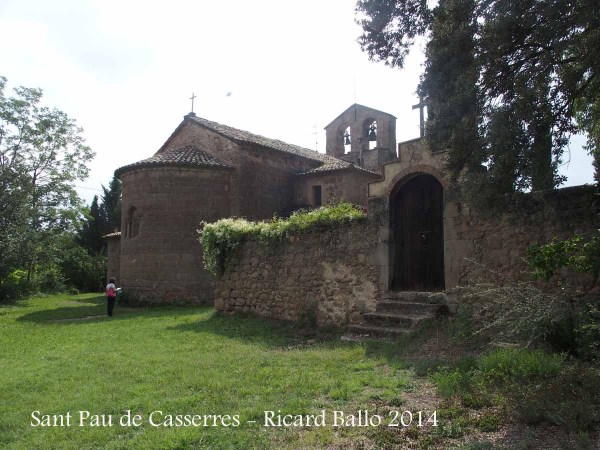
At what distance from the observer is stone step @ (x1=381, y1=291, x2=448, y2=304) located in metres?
8.38

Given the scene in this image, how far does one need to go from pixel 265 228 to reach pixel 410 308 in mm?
4483

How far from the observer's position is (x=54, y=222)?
27953 mm

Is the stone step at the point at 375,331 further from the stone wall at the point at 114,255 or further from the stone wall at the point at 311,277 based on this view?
the stone wall at the point at 114,255

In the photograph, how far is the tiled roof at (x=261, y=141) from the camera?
63.9ft

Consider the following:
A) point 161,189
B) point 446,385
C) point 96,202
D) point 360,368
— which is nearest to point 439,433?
point 446,385

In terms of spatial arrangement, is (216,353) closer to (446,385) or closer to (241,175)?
(446,385)

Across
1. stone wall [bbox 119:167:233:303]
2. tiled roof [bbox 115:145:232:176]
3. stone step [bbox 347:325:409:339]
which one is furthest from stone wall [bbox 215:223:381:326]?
tiled roof [bbox 115:145:232:176]

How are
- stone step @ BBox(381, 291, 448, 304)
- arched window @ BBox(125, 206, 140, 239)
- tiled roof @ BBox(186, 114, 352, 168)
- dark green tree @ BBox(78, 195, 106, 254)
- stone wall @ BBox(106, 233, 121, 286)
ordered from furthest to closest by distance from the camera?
dark green tree @ BBox(78, 195, 106, 254) < stone wall @ BBox(106, 233, 121, 286) < tiled roof @ BBox(186, 114, 352, 168) < arched window @ BBox(125, 206, 140, 239) < stone step @ BBox(381, 291, 448, 304)

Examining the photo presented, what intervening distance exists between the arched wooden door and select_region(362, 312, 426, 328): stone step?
0.93m

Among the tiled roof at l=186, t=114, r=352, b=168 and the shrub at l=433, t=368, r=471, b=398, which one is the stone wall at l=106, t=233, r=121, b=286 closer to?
the tiled roof at l=186, t=114, r=352, b=168

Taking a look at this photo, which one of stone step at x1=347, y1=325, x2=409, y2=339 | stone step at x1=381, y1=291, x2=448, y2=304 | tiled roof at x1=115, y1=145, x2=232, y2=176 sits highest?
tiled roof at x1=115, y1=145, x2=232, y2=176

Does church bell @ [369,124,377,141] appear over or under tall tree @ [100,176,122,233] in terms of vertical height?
over

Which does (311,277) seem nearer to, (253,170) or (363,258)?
(363,258)

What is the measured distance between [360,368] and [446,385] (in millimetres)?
1547
